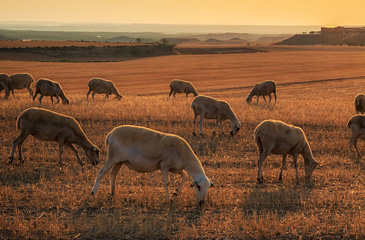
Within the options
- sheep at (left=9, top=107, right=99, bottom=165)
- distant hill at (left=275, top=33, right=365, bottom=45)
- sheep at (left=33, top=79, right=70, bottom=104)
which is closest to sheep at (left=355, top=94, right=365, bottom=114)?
sheep at (left=9, top=107, right=99, bottom=165)

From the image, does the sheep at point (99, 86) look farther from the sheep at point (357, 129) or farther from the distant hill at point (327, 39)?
the distant hill at point (327, 39)

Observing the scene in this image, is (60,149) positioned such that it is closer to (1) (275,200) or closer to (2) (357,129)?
(1) (275,200)

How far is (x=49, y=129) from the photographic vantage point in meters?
14.9

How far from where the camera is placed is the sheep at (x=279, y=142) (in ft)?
45.7

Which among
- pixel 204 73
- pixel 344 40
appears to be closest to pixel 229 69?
pixel 204 73

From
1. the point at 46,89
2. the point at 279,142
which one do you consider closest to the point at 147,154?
the point at 279,142

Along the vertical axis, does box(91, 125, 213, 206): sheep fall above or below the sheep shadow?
above

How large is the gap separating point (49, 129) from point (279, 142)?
7515mm

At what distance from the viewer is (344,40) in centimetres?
17462

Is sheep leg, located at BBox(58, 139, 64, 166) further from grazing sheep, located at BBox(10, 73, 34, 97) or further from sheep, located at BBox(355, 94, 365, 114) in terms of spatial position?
grazing sheep, located at BBox(10, 73, 34, 97)

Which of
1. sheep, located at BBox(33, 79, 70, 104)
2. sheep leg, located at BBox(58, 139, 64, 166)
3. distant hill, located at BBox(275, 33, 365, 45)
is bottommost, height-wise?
sheep leg, located at BBox(58, 139, 64, 166)

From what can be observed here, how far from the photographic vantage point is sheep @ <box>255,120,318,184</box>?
1394 centimetres

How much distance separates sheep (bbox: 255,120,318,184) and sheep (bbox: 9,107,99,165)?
549 cm

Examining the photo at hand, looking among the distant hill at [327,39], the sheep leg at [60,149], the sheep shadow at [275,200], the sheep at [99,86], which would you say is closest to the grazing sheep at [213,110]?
the sheep leg at [60,149]
